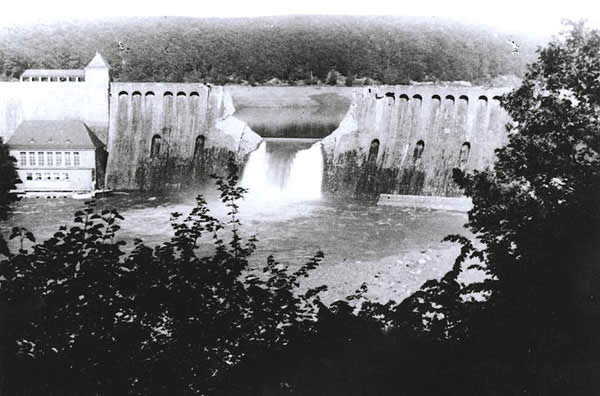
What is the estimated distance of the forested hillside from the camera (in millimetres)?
70500

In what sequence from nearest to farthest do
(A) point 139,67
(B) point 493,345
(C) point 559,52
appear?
(B) point 493,345, (C) point 559,52, (A) point 139,67

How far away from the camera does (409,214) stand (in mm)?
32906

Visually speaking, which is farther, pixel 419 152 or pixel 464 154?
pixel 419 152

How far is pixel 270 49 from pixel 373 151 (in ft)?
152

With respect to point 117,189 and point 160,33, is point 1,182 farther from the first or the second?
point 160,33

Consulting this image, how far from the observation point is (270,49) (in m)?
80.9

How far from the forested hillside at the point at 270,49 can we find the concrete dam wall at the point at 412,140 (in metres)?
31.8

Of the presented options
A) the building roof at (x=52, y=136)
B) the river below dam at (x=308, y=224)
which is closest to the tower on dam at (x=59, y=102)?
the building roof at (x=52, y=136)

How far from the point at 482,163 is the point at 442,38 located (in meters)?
44.2

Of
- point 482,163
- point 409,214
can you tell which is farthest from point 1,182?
point 482,163

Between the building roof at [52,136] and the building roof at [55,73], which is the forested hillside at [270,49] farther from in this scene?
the building roof at [52,136]

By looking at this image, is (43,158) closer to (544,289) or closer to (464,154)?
(464,154)

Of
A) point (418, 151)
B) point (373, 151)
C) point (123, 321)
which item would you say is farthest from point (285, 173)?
point (123, 321)

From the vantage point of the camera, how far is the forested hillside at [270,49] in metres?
70.5
